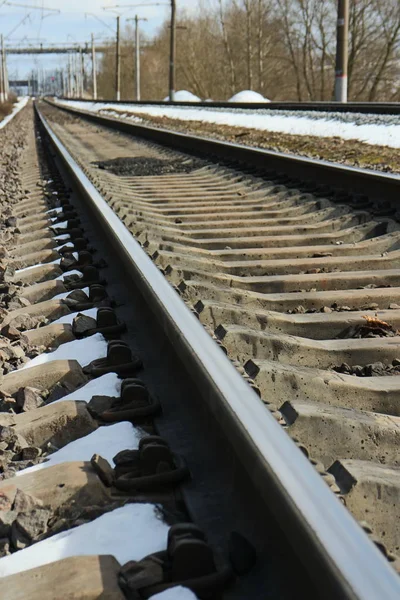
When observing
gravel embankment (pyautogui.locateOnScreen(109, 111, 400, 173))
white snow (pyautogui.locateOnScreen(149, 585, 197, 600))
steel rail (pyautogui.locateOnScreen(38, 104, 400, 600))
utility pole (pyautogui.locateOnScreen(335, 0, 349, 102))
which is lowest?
white snow (pyautogui.locateOnScreen(149, 585, 197, 600))

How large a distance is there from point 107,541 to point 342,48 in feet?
69.0

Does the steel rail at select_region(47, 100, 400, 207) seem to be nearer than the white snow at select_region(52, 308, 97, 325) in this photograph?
No

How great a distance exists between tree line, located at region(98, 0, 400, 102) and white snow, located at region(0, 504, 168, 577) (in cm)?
4128

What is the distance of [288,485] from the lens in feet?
4.17

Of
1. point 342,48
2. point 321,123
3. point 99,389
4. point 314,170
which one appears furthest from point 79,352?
point 342,48

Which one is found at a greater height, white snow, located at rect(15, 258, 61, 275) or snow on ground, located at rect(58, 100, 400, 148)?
snow on ground, located at rect(58, 100, 400, 148)

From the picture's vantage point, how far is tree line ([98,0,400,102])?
40969 mm

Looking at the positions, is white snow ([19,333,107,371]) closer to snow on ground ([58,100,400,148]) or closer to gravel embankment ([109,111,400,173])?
gravel embankment ([109,111,400,173])

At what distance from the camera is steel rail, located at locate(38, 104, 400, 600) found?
3.38ft

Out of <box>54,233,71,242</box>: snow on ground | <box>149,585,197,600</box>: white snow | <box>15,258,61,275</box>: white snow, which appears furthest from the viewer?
<box>54,233,71,242</box>: snow on ground

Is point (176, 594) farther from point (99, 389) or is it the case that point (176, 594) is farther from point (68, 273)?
point (68, 273)

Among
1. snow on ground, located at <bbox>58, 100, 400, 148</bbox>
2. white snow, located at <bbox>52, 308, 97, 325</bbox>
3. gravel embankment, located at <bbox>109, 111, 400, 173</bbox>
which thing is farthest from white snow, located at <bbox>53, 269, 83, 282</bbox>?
snow on ground, located at <bbox>58, 100, 400, 148</bbox>

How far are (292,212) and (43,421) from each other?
3.22m

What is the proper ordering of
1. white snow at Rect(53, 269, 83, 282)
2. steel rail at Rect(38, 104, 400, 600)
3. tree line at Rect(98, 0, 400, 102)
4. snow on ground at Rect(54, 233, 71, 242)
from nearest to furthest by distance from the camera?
steel rail at Rect(38, 104, 400, 600) < white snow at Rect(53, 269, 83, 282) < snow on ground at Rect(54, 233, 71, 242) < tree line at Rect(98, 0, 400, 102)
